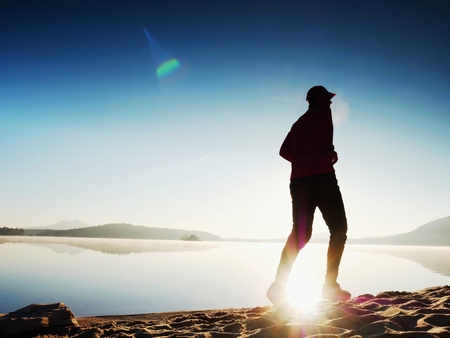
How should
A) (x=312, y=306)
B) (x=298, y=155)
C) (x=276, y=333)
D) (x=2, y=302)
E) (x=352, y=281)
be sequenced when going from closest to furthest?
(x=276, y=333), (x=312, y=306), (x=298, y=155), (x=2, y=302), (x=352, y=281)

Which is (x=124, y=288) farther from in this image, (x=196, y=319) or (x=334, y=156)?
(x=334, y=156)

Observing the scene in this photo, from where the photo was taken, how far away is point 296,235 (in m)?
3.72

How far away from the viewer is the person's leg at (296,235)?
366 centimetres

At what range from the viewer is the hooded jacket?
380 centimetres

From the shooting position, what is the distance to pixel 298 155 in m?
4.00

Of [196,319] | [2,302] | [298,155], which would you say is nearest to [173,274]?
[2,302]

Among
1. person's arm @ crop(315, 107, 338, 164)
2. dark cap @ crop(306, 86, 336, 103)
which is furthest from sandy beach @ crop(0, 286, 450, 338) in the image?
dark cap @ crop(306, 86, 336, 103)

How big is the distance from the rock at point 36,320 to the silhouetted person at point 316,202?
234cm

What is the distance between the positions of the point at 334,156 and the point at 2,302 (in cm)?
Answer: 601

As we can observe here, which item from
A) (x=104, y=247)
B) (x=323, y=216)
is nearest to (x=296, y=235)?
(x=323, y=216)

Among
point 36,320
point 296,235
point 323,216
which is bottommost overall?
point 36,320

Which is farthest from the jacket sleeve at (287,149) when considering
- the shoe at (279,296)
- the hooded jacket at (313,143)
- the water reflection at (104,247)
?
the water reflection at (104,247)

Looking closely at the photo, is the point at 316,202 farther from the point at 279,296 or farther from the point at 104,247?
the point at 104,247

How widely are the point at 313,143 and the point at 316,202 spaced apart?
71 centimetres
